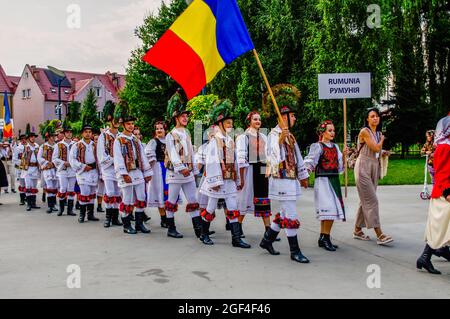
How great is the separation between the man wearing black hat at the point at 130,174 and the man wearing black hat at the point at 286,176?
314 centimetres

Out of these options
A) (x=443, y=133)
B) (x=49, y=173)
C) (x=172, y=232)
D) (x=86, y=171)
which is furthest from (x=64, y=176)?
(x=443, y=133)

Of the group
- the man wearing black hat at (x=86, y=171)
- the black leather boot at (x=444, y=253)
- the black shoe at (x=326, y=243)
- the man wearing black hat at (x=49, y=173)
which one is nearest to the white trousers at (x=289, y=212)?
the black shoe at (x=326, y=243)

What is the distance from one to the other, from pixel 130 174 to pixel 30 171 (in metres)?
6.33

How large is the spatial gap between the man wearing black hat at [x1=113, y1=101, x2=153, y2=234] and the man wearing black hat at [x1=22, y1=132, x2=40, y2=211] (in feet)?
17.8

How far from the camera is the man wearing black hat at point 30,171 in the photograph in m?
14.0

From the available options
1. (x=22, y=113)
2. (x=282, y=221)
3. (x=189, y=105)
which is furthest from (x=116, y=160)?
(x=22, y=113)

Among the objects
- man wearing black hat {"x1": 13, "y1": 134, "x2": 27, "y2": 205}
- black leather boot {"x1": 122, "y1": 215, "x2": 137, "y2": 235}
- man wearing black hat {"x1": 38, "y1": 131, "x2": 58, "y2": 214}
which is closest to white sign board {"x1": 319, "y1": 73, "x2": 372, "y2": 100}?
black leather boot {"x1": 122, "y1": 215, "x2": 137, "y2": 235}

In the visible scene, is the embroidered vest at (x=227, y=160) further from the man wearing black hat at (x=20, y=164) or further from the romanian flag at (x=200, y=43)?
the man wearing black hat at (x=20, y=164)

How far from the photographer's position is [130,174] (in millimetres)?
9484

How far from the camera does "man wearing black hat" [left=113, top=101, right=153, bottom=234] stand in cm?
941

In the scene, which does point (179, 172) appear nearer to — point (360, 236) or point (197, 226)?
point (197, 226)

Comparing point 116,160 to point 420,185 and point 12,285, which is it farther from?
point 420,185

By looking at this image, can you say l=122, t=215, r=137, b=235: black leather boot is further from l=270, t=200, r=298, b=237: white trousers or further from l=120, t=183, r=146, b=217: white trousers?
l=270, t=200, r=298, b=237: white trousers
